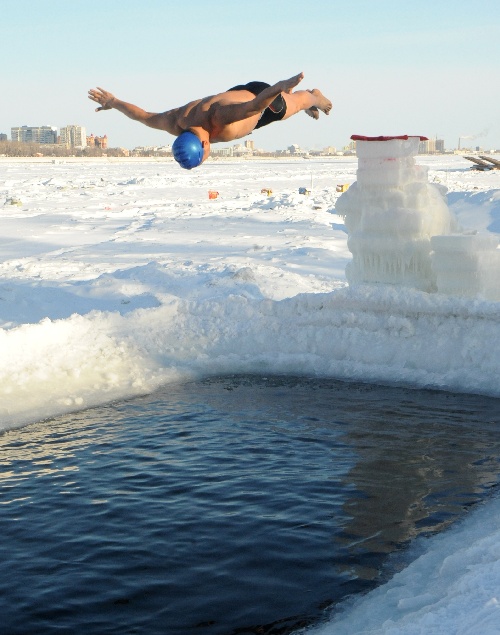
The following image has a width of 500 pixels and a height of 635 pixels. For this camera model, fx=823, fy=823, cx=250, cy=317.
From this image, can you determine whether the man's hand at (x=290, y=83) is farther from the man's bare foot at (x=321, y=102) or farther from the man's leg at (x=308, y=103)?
the man's bare foot at (x=321, y=102)

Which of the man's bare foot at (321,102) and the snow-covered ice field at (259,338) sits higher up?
the man's bare foot at (321,102)

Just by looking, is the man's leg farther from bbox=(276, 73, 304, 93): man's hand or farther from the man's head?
bbox=(276, 73, 304, 93): man's hand

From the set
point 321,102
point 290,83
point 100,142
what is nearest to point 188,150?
point 290,83

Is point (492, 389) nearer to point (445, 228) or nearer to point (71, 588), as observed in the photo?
point (445, 228)

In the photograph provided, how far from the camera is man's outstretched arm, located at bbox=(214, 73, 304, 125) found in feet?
21.2

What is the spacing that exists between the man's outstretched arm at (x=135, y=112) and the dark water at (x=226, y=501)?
2.70 meters

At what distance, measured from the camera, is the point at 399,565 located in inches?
184

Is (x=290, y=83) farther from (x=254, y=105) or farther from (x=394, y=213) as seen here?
(x=394, y=213)

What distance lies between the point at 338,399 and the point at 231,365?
5.06ft

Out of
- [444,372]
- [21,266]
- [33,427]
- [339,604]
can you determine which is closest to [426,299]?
[444,372]

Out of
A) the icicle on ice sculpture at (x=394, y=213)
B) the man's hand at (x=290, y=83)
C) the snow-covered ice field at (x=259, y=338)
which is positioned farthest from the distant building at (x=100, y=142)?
the man's hand at (x=290, y=83)

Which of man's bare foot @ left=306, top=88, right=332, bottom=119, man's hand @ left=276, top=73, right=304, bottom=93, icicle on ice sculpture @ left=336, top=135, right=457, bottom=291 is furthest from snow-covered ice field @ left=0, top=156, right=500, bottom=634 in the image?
man's hand @ left=276, top=73, right=304, bottom=93

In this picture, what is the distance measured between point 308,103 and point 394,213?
6.00ft

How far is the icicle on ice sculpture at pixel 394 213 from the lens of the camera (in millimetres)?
9117
